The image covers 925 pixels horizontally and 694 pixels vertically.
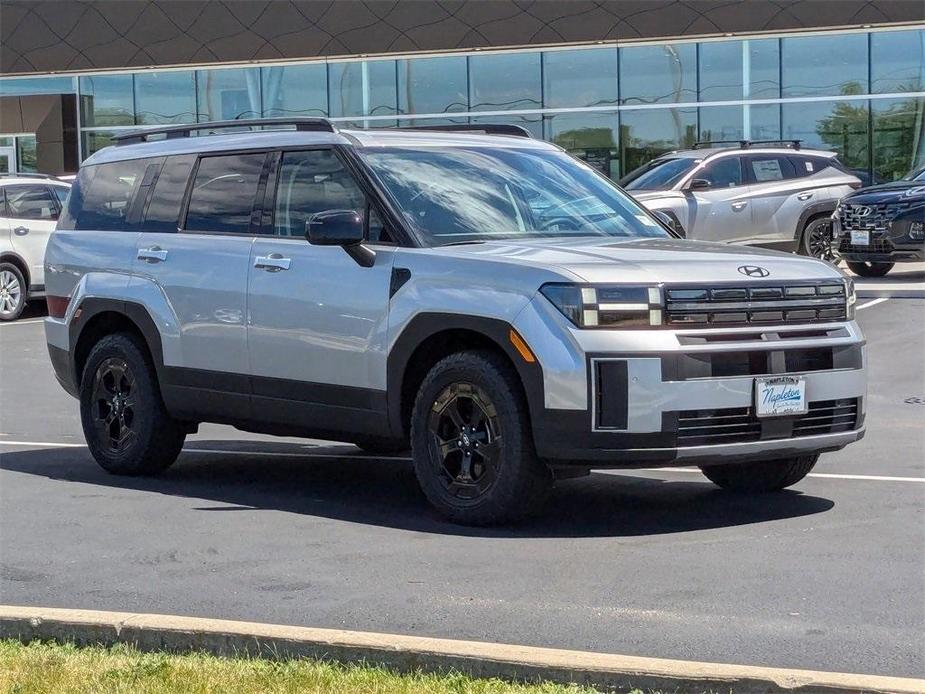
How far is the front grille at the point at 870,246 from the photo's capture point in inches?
792

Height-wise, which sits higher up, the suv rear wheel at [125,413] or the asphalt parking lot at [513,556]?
the suv rear wheel at [125,413]

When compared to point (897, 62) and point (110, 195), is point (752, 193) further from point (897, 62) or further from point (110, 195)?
point (110, 195)

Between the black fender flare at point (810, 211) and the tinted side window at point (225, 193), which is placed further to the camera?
the black fender flare at point (810, 211)

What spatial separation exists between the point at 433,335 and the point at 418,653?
2.92 m

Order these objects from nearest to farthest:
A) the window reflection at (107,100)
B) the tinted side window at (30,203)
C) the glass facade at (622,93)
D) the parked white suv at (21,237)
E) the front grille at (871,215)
Result: the front grille at (871,215) → the parked white suv at (21,237) → the tinted side window at (30,203) → the glass facade at (622,93) → the window reflection at (107,100)

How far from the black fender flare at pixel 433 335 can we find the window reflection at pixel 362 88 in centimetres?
2927

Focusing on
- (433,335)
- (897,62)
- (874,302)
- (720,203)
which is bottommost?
(874,302)

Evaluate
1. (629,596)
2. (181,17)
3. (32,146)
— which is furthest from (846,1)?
(629,596)

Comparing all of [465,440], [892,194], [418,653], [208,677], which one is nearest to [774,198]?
[892,194]

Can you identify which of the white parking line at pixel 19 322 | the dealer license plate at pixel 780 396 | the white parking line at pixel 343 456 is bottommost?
the white parking line at pixel 343 456

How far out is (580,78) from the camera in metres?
34.9

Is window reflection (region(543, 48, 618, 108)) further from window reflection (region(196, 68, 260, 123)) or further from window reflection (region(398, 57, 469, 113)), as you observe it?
window reflection (region(196, 68, 260, 123))

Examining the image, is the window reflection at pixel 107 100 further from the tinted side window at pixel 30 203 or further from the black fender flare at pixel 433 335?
the black fender flare at pixel 433 335

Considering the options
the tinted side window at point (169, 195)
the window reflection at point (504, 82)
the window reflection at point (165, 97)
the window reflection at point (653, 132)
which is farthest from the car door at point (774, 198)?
the window reflection at point (165, 97)
